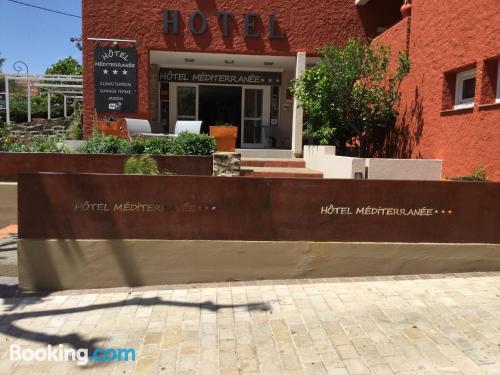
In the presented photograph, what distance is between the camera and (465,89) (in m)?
7.95

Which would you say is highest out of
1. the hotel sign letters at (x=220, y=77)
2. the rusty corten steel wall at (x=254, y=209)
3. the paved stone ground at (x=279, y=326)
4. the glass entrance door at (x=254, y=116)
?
the hotel sign letters at (x=220, y=77)

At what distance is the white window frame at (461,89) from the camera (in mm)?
7583

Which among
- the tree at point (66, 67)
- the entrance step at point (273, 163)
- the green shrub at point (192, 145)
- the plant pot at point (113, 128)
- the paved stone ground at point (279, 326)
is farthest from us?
the tree at point (66, 67)

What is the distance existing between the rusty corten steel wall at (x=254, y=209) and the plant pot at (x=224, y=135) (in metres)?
5.55

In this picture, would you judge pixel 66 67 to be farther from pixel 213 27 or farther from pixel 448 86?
pixel 448 86

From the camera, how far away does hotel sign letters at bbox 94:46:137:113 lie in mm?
11703

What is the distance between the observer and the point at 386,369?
325 cm

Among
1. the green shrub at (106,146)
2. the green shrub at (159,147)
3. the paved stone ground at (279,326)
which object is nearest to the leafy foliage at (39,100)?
the green shrub at (106,146)

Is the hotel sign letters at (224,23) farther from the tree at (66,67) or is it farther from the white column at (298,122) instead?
the tree at (66,67)

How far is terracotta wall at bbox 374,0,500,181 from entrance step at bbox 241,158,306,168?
85.0 inches

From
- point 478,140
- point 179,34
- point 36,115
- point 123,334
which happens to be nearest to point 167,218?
point 123,334

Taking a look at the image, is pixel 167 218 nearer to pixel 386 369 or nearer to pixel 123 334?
pixel 123 334

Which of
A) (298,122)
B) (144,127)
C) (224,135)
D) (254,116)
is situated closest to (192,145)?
(224,135)

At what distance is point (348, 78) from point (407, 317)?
609cm
